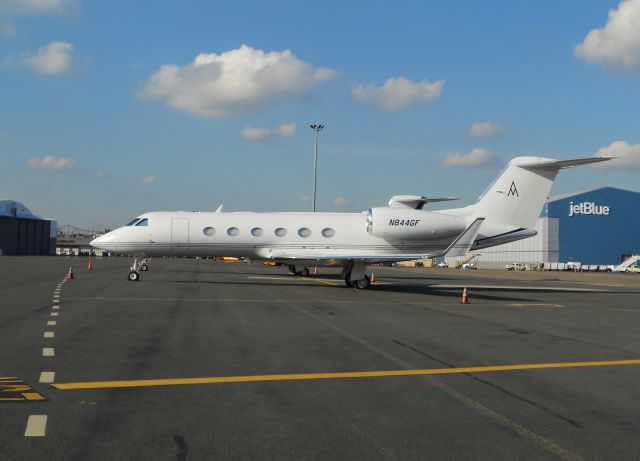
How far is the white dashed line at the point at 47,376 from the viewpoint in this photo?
7.05 metres

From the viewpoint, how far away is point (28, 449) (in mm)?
4680

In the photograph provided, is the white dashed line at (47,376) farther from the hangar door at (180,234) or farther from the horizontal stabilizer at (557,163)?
the horizontal stabilizer at (557,163)

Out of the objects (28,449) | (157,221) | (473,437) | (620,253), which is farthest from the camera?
(620,253)


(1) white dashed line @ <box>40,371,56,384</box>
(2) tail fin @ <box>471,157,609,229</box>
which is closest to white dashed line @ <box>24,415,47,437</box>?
(1) white dashed line @ <box>40,371,56,384</box>

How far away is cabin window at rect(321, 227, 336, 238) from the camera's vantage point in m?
26.6

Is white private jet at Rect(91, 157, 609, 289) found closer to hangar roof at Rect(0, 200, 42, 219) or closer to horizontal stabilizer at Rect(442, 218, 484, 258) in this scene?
horizontal stabilizer at Rect(442, 218, 484, 258)

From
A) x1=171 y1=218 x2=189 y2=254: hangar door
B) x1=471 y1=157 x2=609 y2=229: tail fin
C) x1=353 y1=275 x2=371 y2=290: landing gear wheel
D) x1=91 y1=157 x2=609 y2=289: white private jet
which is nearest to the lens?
x1=91 y1=157 x2=609 y2=289: white private jet

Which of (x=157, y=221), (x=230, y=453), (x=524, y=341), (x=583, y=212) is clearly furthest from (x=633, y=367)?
(x=583, y=212)

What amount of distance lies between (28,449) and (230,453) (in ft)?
5.30

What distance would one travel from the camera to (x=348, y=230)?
26656 mm

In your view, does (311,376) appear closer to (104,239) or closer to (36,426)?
(36,426)

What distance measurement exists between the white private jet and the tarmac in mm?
11456

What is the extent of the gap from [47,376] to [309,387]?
10.7 feet

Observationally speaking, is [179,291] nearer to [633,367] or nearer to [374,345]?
[374,345]
